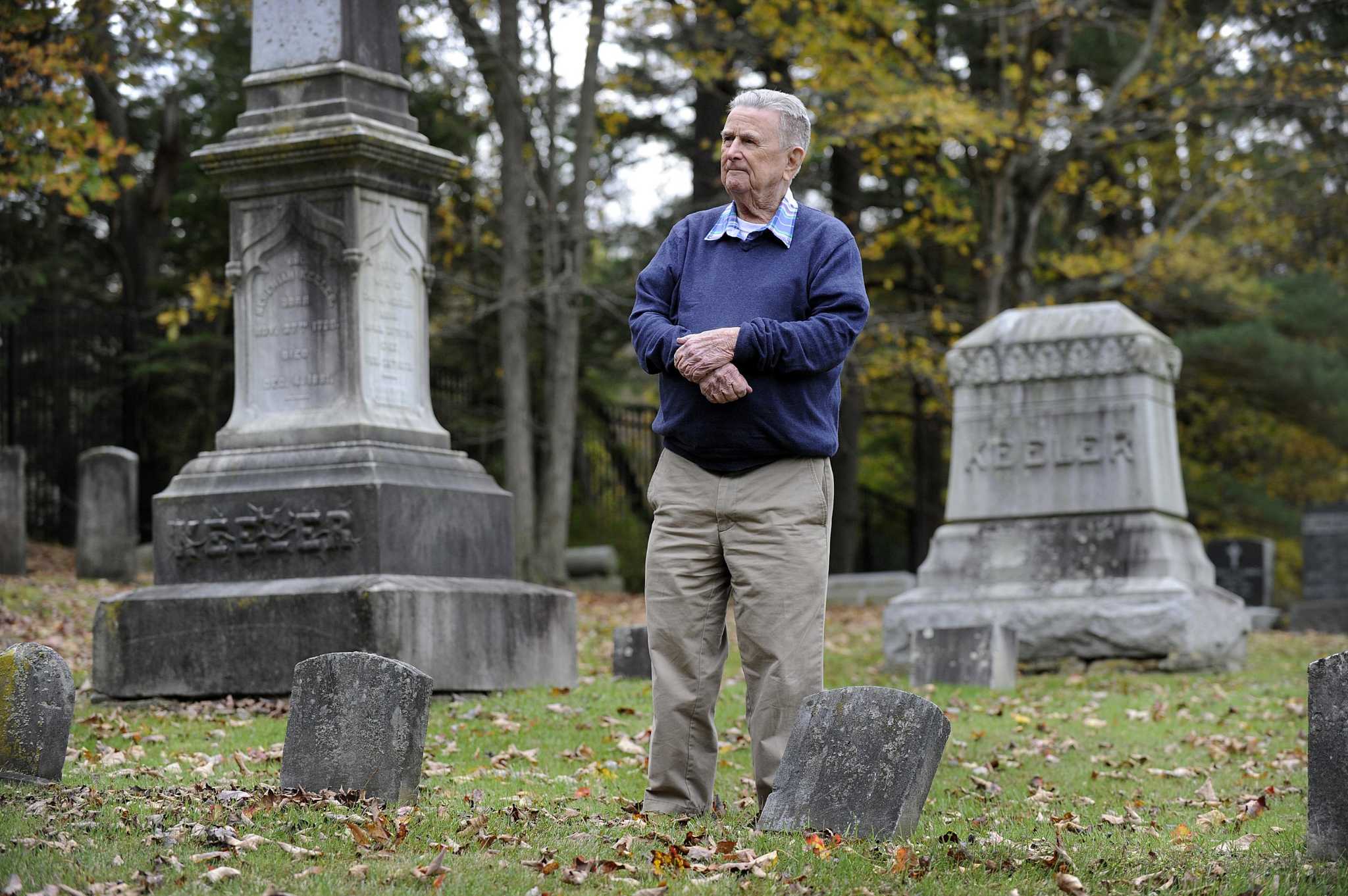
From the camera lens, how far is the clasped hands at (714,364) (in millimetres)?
4977

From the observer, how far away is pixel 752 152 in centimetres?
525

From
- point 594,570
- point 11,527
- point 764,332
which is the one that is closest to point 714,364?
point 764,332

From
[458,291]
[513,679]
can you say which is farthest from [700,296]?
[458,291]

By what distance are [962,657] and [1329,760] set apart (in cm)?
621

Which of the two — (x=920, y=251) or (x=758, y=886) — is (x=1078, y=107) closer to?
(x=920, y=251)

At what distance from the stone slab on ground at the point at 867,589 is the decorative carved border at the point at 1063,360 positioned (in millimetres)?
9325

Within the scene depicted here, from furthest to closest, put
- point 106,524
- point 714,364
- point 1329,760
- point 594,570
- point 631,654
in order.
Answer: point 594,570
point 106,524
point 631,654
point 714,364
point 1329,760

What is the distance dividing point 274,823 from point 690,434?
1681 millimetres

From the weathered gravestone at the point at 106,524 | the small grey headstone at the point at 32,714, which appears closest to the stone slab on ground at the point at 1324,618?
the weathered gravestone at the point at 106,524

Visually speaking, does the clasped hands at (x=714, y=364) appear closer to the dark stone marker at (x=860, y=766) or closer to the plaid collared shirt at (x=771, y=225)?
the plaid collared shirt at (x=771, y=225)

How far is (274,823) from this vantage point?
496 cm

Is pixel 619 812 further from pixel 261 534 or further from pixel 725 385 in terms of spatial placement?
pixel 261 534

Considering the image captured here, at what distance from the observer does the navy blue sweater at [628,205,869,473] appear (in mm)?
5066

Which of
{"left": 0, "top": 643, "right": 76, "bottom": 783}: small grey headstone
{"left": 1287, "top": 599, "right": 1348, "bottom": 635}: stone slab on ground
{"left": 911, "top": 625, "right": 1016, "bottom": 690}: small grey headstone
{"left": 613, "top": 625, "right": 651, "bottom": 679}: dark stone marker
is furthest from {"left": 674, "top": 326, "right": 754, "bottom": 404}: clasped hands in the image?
{"left": 1287, "top": 599, "right": 1348, "bottom": 635}: stone slab on ground
